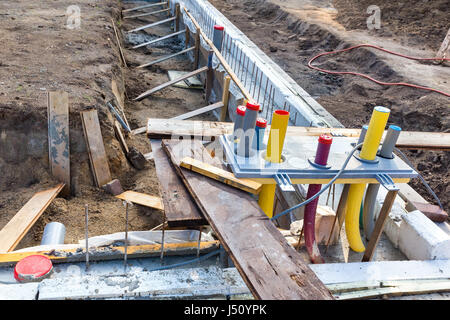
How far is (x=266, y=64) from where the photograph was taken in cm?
694

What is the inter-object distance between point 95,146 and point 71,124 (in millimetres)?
385

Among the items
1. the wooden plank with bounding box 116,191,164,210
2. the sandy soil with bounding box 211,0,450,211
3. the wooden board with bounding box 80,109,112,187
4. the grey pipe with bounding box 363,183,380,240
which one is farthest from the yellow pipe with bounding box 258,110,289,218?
the sandy soil with bounding box 211,0,450,211

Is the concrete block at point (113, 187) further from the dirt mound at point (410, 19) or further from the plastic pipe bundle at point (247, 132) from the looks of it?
the dirt mound at point (410, 19)

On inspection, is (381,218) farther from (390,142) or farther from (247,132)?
(247,132)

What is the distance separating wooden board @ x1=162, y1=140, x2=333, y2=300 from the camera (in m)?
1.67

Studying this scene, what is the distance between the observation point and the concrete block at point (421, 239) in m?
2.59

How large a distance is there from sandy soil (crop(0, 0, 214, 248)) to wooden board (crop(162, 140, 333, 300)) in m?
2.61

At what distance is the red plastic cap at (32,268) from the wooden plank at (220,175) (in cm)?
96

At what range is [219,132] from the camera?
2.86m

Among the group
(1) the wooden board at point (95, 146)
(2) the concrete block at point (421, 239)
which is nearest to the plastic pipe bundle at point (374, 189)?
(2) the concrete block at point (421, 239)

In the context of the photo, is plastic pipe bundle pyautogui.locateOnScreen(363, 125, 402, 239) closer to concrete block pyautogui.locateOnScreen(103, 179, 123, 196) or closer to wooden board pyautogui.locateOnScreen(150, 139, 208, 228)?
wooden board pyautogui.locateOnScreen(150, 139, 208, 228)

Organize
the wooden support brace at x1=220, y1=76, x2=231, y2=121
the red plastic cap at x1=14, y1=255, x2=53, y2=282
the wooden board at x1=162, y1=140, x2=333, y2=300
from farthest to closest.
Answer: the wooden support brace at x1=220, y1=76, x2=231, y2=121, the red plastic cap at x1=14, y1=255, x2=53, y2=282, the wooden board at x1=162, y1=140, x2=333, y2=300

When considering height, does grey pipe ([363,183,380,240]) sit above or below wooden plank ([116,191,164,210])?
above

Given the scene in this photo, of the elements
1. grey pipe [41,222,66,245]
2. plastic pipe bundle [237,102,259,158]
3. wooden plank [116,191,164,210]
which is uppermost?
plastic pipe bundle [237,102,259,158]
